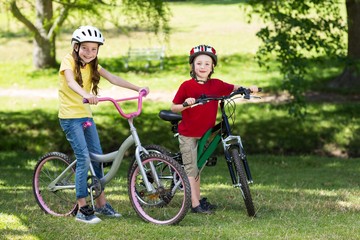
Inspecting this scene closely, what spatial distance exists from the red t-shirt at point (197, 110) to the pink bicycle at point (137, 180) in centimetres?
48

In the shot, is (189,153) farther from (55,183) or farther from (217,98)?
(55,183)

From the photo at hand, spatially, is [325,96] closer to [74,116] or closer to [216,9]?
[74,116]

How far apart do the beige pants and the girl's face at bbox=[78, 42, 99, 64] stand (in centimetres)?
111

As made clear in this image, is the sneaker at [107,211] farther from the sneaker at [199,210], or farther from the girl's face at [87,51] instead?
the girl's face at [87,51]

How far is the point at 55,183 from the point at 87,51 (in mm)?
1330

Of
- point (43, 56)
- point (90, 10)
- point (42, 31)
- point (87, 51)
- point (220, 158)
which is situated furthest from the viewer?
point (43, 56)

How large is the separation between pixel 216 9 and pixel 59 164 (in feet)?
93.3

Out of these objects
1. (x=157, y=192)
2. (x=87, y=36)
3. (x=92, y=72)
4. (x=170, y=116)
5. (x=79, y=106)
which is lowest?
(x=157, y=192)

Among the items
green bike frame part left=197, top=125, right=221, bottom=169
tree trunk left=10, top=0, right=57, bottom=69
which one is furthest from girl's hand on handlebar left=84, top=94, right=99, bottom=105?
tree trunk left=10, top=0, right=57, bottom=69

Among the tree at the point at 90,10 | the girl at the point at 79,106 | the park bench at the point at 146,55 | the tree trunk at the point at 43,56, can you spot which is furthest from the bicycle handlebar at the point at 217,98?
the park bench at the point at 146,55

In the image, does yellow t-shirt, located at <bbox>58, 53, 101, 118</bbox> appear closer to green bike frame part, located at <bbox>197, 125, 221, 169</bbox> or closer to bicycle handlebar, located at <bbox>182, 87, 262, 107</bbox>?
bicycle handlebar, located at <bbox>182, 87, 262, 107</bbox>

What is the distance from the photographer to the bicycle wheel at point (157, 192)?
6.37 m

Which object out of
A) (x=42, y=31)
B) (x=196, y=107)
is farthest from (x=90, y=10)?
(x=196, y=107)

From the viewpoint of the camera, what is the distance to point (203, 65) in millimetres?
6906
